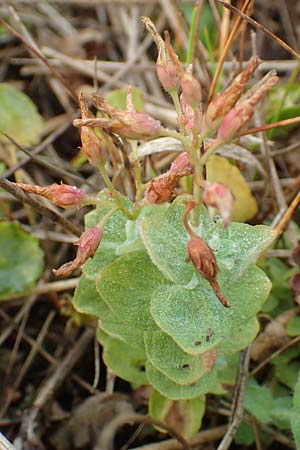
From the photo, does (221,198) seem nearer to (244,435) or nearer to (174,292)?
(174,292)

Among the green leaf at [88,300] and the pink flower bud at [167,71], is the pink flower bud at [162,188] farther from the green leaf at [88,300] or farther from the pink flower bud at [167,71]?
the green leaf at [88,300]

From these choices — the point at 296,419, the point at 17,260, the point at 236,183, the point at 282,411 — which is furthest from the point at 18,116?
the point at 296,419

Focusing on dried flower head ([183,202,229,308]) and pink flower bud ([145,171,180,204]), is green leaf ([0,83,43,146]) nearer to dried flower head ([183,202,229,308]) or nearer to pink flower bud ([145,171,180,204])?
pink flower bud ([145,171,180,204])

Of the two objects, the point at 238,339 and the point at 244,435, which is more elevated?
the point at 238,339

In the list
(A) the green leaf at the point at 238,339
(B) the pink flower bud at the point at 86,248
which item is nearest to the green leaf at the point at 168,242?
(B) the pink flower bud at the point at 86,248

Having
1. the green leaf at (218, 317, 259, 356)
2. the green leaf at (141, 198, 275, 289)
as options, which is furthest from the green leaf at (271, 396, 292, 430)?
the green leaf at (141, 198, 275, 289)

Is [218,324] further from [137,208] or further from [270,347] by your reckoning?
[270,347]
